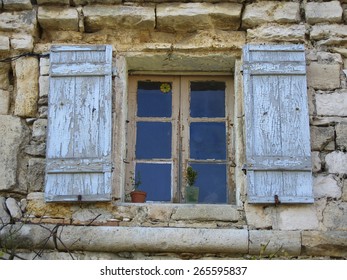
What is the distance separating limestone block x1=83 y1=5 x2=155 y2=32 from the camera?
558 cm

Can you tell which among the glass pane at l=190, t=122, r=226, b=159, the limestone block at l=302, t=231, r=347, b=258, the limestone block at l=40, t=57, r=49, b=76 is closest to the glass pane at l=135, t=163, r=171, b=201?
the glass pane at l=190, t=122, r=226, b=159

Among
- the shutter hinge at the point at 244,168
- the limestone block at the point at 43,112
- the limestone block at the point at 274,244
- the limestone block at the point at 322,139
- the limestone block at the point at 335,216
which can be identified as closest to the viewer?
the limestone block at the point at 274,244

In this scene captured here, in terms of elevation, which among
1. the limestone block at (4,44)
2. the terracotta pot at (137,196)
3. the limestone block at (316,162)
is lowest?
the terracotta pot at (137,196)

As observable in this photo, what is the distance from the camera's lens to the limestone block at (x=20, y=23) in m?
5.58

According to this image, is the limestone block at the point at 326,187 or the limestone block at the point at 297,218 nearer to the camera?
the limestone block at the point at 297,218

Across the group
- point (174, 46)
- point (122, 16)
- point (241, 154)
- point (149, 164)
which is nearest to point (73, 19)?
point (122, 16)

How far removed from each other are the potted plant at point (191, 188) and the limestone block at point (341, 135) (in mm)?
1115

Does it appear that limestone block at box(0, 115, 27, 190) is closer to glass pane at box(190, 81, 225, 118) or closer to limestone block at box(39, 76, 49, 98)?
limestone block at box(39, 76, 49, 98)

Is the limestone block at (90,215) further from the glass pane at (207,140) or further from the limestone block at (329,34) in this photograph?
the limestone block at (329,34)

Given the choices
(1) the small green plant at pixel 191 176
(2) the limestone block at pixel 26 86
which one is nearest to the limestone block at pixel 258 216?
(1) the small green plant at pixel 191 176

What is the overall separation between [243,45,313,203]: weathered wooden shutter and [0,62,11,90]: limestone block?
1.88 meters

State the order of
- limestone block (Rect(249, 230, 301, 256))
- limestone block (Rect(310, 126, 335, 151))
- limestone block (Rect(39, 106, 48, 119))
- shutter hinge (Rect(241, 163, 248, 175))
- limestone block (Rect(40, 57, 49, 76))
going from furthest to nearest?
1. limestone block (Rect(40, 57, 49, 76))
2. limestone block (Rect(39, 106, 48, 119))
3. limestone block (Rect(310, 126, 335, 151))
4. shutter hinge (Rect(241, 163, 248, 175))
5. limestone block (Rect(249, 230, 301, 256))

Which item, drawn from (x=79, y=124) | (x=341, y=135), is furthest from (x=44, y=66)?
(x=341, y=135)

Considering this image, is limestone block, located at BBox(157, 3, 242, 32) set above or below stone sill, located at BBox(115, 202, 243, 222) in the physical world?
above
